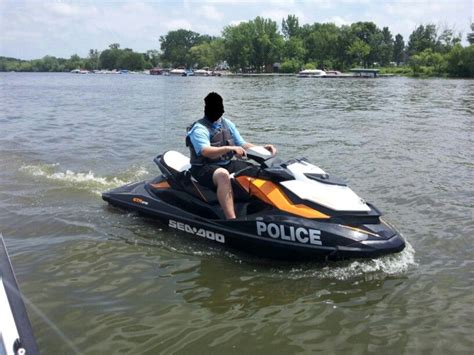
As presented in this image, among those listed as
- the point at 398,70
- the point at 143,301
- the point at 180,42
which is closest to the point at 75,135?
the point at 143,301

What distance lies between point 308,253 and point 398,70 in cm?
8650

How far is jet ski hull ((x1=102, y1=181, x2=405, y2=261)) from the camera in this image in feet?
14.7

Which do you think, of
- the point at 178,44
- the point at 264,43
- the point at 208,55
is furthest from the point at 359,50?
the point at 178,44

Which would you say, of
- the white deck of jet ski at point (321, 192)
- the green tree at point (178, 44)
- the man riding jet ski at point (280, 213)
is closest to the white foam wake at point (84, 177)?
the man riding jet ski at point (280, 213)

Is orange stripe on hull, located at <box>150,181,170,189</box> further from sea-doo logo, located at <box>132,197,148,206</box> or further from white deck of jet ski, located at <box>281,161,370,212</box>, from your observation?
white deck of jet ski, located at <box>281,161,370,212</box>

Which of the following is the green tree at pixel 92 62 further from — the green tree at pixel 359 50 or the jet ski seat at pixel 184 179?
the jet ski seat at pixel 184 179

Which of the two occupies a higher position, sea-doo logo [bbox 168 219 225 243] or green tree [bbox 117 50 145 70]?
green tree [bbox 117 50 145 70]

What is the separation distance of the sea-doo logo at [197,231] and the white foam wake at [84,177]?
2.57 metres

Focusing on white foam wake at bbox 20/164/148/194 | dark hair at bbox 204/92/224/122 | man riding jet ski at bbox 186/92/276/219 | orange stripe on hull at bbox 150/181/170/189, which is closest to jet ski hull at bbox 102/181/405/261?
man riding jet ski at bbox 186/92/276/219

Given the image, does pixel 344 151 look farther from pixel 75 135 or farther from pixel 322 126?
pixel 75 135

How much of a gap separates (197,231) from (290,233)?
124cm

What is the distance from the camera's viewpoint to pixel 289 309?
13.2 feet

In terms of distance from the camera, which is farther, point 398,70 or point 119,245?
point 398,70

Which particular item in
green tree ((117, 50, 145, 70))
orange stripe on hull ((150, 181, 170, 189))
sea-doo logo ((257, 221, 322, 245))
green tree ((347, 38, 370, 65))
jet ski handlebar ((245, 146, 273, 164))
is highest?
green tree ((117, 50, 145, 70))
